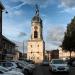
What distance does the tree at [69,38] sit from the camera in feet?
300

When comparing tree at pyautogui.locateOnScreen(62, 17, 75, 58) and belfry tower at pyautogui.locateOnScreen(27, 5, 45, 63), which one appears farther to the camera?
belfry tower at pyautogui.locateOnScreen(27, 5, 45, 63)

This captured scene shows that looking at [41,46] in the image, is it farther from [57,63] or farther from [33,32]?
[57,63]

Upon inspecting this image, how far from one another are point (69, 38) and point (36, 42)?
6148 cm

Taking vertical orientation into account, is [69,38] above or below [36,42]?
below

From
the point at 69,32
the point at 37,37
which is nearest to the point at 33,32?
the point at 37,37

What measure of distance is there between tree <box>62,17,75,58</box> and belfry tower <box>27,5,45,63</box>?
5395 centimetres

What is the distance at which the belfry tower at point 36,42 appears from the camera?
150500 mm

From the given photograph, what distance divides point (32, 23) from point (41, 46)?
11.3 meters

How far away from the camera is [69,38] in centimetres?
9244

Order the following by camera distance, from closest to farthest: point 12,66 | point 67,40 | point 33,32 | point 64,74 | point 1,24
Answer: point 12,66, point 64,74, point 1,24, point 67,40, point 33,32

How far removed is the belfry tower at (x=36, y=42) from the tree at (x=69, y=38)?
177ft

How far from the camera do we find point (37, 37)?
497ft

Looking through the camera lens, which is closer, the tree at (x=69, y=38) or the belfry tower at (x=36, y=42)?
the tree at (x=69, y=38)

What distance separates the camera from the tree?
91481 millimetres
